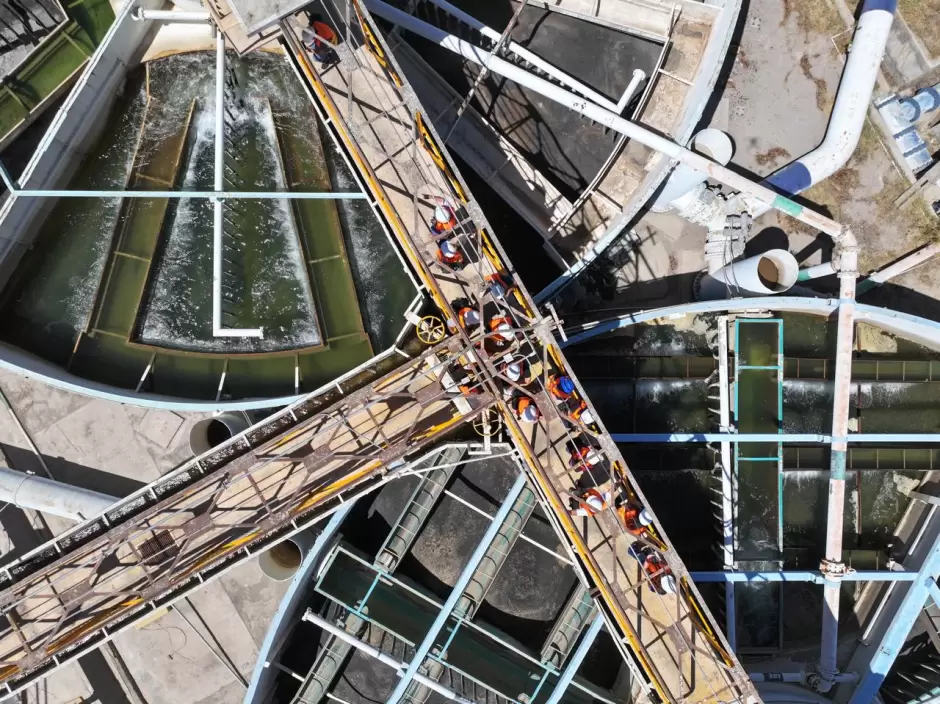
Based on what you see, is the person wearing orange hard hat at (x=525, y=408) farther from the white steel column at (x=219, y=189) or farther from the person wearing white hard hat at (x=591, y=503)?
the white steel column at (x=219, y=189)

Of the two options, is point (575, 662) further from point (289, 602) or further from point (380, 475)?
point (289, 602)

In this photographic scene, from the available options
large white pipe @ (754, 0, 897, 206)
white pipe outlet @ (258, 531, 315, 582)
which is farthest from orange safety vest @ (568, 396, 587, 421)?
large white pipe @ (754, 0, 897, 206)

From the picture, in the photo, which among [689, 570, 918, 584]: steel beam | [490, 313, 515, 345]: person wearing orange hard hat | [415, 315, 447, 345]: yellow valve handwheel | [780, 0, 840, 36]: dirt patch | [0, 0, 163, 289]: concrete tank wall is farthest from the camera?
[780, 0, 840, 36]: dirt patch

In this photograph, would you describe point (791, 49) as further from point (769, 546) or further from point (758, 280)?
point (769, 546)

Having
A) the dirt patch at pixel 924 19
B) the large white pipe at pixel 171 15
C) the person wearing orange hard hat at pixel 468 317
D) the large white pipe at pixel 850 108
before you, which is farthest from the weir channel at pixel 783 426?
the large white pipe at pixel 171 15

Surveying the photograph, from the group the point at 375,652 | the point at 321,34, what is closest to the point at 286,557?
the point at 375,652

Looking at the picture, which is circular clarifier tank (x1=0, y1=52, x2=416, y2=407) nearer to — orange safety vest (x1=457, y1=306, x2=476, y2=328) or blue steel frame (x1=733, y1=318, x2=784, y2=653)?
orange safety vest (x1=457, y1=306, x2=476, y2=328)
